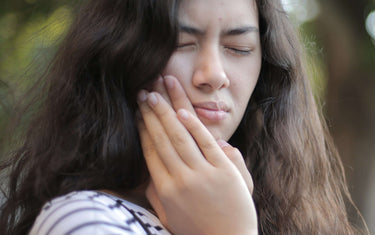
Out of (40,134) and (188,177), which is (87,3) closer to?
(40,134)

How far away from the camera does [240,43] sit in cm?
141

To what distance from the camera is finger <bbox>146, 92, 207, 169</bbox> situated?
1225 mm

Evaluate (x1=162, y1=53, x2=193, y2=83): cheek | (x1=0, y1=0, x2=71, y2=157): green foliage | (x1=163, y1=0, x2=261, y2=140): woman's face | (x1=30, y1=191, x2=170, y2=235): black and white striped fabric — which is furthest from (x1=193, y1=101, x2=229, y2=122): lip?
(x1=0, y1=0, x2=71, y2=157): green foliage

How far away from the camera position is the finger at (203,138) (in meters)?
1.23

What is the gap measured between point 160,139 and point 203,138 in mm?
131

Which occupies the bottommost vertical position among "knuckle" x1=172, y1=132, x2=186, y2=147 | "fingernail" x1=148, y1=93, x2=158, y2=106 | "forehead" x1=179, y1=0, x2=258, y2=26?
"knuckle" x1=172, y1=132, x2=186, y2=147

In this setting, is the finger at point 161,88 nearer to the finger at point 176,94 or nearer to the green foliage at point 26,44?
the finger at point 176,94

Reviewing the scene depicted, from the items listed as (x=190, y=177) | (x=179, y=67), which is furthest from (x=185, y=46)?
(x=190, y=177)

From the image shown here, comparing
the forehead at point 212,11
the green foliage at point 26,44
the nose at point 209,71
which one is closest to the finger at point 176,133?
the nose at point 209,71

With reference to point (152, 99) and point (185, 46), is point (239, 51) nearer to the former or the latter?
point (185, 46)

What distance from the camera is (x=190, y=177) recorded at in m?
1.19

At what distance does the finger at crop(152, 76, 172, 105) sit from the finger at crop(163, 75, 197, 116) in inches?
0.5

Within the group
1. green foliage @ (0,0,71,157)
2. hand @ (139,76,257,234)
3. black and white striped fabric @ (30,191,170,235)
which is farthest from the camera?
green foliage @ (0,0,71,157)

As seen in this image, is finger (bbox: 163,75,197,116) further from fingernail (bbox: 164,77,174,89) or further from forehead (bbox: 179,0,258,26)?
forehead (bbox: 179,0,258,26)
